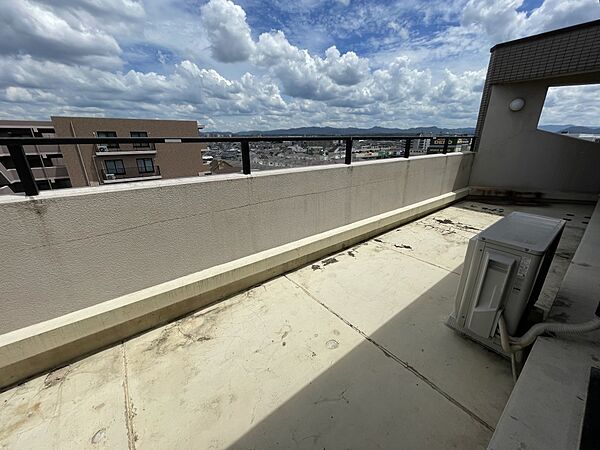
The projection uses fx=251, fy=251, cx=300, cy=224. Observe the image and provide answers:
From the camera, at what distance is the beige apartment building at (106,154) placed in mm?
17422

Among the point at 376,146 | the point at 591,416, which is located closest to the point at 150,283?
the point at 591,416

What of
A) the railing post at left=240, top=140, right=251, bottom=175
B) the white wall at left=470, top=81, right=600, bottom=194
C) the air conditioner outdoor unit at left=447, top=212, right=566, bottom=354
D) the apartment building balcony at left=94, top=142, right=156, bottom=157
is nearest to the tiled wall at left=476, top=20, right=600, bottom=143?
the white wall at left=470, top=81, right=600, bottom=194

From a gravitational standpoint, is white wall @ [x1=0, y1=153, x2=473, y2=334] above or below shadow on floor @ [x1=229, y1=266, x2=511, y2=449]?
above

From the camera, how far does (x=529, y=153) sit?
577cm

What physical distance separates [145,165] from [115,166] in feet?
8.32

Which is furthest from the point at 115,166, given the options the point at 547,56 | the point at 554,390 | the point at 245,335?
the point at 554,390

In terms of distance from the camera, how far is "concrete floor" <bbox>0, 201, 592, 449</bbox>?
1.36 meters

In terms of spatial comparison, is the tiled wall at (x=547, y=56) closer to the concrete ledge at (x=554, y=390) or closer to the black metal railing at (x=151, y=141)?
the black metal railing at (x=151, y=141)

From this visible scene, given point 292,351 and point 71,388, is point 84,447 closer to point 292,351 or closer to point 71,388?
point 71,388

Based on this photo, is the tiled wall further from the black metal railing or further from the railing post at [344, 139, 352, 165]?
the railing post at [344, 139, 352, 165]

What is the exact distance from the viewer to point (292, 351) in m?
1.87

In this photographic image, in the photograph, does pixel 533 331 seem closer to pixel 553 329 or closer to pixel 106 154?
pixel 553 329

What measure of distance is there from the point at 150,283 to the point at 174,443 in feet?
3.76

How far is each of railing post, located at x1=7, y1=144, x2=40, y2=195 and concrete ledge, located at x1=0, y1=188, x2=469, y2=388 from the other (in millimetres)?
881
